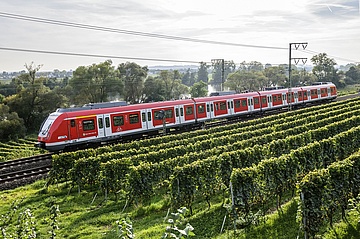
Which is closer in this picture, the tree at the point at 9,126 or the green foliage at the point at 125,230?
Result: the green foliage at the point at 125,230

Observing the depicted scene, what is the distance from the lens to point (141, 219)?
11664 mm

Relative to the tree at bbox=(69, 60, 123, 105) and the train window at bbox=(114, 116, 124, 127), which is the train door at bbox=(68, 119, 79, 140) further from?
the tree at bbox=(69, 60, 123, 105)

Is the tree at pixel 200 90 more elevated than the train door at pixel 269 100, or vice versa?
the tree at pixel 200 90

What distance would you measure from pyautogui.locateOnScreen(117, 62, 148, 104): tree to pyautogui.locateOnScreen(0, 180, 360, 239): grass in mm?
38052

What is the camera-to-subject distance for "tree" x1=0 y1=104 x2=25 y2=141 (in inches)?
1336

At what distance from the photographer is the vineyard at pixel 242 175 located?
31.5ft

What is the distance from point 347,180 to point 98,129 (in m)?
15.4

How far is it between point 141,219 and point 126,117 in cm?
1263

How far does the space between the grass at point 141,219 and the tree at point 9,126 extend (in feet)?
69.6

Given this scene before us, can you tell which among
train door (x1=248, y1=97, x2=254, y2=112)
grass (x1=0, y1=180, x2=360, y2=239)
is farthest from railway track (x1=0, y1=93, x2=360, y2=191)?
train door (x1=248, y1=97, x2=254, y2=112)

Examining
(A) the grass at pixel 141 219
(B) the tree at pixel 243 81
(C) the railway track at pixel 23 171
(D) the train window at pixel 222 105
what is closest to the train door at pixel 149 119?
(C) the railway track at pixel 23 171

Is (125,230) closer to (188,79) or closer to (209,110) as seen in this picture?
(209,110)

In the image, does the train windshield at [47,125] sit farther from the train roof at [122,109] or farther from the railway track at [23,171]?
the railway track at [23,171]

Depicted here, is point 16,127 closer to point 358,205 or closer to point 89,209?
point 89,209
